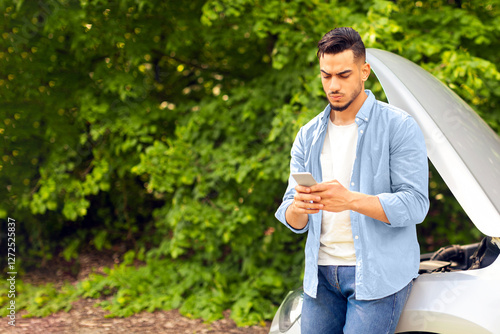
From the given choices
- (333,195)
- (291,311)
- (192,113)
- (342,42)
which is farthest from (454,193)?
(192,113)

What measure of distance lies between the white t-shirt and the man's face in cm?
→ 13

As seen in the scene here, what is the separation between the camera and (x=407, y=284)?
1935 millimetres

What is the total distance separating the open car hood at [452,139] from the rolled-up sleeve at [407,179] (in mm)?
215

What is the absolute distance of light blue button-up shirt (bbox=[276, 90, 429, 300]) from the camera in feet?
5.95

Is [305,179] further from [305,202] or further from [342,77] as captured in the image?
[342,77]

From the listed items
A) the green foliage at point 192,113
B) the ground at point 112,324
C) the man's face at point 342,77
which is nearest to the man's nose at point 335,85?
the man's face at point 342,77

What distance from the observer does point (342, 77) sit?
1910 millimetres

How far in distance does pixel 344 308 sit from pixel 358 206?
524mm

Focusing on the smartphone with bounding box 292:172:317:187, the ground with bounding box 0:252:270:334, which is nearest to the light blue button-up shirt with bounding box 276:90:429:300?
the smartphone with bounding box 292:172:317:187

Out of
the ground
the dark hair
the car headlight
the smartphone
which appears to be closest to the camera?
the smartphone

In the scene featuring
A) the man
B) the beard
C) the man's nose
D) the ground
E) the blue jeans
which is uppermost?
the man's nose

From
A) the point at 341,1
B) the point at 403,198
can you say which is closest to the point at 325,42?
the point at 403,198

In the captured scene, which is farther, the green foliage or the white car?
the green foliage

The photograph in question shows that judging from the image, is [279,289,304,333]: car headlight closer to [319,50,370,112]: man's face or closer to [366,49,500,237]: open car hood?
[366,49,500,237]: open car hood
